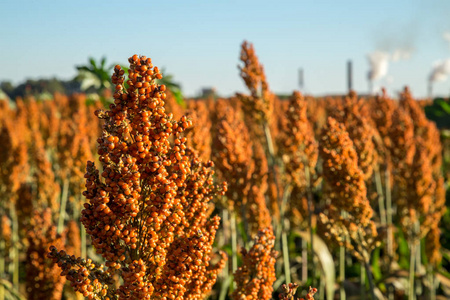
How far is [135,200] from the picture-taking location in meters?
1.57

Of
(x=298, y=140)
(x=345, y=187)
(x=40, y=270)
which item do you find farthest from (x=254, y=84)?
(x=40, y=270)

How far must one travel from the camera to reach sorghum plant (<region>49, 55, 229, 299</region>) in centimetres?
156

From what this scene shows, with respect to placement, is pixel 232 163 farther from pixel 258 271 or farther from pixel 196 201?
pixel 196 201

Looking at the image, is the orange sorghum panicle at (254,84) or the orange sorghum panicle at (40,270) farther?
the orange sorghum panicle at (254,84)

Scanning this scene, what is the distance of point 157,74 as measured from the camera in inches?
64.7

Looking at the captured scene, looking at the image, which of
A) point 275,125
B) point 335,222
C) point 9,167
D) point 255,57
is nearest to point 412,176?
point 335,222

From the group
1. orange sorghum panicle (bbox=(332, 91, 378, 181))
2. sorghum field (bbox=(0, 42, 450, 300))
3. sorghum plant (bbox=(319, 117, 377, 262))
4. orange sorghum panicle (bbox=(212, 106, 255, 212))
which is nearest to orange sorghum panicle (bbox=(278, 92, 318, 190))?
sorghum field (bbox=(0, 42, 450, 300))

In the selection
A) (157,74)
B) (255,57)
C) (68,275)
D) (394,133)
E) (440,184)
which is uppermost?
(255,57)

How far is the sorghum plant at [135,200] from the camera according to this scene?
1.56 metres

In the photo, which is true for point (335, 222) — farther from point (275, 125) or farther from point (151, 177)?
point (275, 125)

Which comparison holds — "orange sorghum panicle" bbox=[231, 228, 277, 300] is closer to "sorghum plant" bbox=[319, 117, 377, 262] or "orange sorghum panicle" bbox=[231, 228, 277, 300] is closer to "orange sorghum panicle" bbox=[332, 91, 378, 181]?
"sorghum plant" bbox=[319, 117, 377, 262]

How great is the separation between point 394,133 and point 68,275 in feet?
14.4

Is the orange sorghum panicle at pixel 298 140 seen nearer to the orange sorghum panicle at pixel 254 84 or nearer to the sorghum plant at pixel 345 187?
the orange sorghum panicle at pixel 254 84

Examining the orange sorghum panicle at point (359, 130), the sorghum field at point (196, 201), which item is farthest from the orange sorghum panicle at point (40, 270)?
the orange sorghum panicle at point (359, 130)
